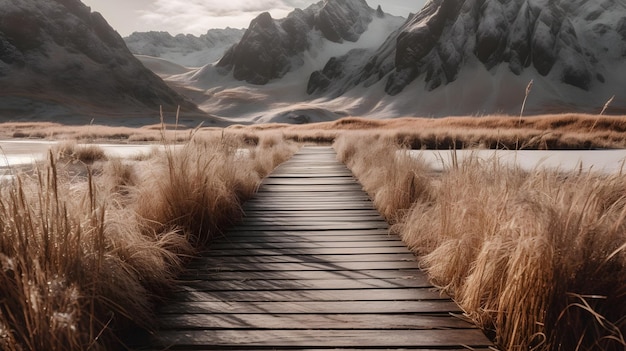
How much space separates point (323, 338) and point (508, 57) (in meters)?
147

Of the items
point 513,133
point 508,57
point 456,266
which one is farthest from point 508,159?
point 508,57

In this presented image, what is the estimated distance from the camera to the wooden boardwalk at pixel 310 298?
2.29 m

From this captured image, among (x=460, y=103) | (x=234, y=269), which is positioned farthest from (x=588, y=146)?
(x=460, y=103)

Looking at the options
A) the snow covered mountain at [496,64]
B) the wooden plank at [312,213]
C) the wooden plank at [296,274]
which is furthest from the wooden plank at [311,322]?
the snow covered mountain at [496,64]

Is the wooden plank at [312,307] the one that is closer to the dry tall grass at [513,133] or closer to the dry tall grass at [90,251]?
the dry tall grass at [90,251]

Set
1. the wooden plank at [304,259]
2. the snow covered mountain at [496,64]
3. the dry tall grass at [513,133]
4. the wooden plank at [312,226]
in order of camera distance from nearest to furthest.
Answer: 1. the wooden plank at [304,259]
2. the wooden plank at [312,226]
3. the dry tall grass at [513,133]
4. the snow covered mountain at [496,64]

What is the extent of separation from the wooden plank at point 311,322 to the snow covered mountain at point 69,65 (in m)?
86.1

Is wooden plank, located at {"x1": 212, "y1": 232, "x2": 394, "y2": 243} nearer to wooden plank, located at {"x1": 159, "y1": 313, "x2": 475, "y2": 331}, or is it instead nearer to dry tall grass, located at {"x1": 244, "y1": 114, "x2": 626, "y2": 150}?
wooden plank, located at {"x1": 159, "y1": 313, "x2": 475, "y2": 331}

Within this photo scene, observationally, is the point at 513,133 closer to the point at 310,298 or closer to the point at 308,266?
the point at 308,266

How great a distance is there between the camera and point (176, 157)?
4.52 m

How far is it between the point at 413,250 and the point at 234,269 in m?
1.45

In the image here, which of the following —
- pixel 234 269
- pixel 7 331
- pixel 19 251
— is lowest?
pixel 234 269

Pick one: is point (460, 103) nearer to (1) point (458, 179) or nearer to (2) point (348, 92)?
(2) point (348, 92)

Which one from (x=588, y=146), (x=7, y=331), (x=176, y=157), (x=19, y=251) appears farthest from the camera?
(x=588, y=146)
